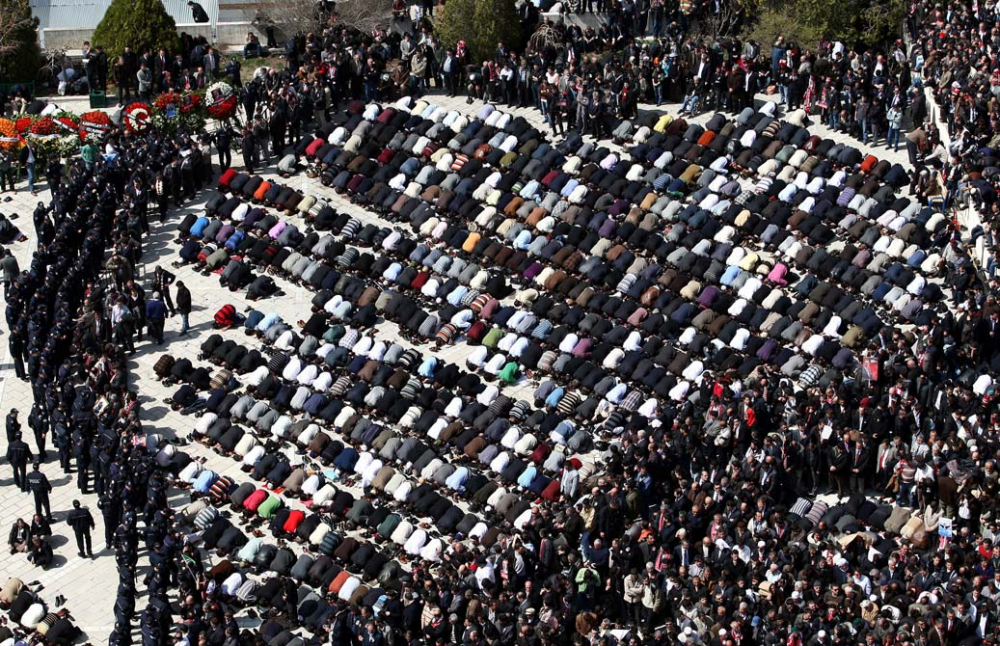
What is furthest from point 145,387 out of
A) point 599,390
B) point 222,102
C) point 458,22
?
point 458,22

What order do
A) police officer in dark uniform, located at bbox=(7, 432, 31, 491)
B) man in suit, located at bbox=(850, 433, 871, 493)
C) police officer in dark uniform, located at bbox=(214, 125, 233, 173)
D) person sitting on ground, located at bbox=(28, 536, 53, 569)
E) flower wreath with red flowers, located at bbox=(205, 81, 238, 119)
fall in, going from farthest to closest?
flower wreath with red flowers, located at bbox=(205, 81, 238, 119) < police officer in dark uniform, located at bbox=(214, 125, 233, 173) < police officer in dark uniform, located at bbox=(7, 432, 31, 491) < person sitting on ground, located at bbox=(28, 536, 53, 569) < man in suit, located at bbox=(850, 433, 871, 493)

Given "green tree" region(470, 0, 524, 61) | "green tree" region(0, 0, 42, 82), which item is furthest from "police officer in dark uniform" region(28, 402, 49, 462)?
"green tree" region(470, 0, 524, 61)

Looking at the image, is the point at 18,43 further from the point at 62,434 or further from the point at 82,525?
the point at 82,525

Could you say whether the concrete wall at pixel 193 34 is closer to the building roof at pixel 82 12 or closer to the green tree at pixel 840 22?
the building roof at pixel 82 12

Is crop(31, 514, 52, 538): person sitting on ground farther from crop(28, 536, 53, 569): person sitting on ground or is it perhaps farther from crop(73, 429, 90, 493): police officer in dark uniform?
crop(73, 429, 90, 493): police officer in dark uniform

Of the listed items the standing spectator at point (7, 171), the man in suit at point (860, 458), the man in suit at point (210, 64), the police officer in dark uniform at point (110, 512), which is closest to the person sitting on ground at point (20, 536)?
the police officer in dark uniform at point (110, 512)

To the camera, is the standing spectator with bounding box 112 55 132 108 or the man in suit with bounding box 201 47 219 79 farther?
the man in suit with bounding box 201 47 219 79
